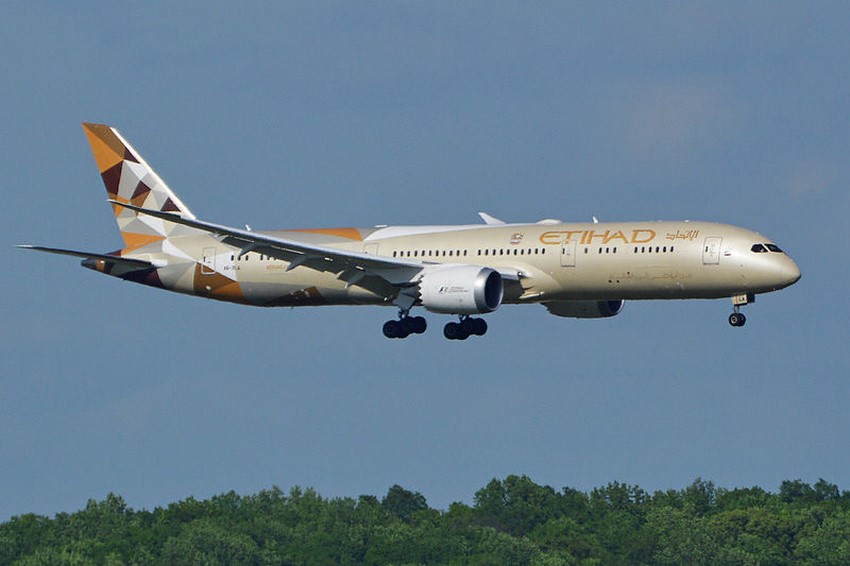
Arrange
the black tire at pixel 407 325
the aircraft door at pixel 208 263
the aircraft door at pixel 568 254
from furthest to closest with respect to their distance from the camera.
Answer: the aircraft door at pixel 208 263 → the black tire at pixel 407 325 → the aircraft door at pixel 568 254

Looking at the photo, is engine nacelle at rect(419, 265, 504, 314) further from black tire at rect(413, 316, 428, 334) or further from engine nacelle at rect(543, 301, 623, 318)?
engine nacelle at rect(543, 301, 623, 318)

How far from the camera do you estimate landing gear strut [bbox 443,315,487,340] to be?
98500 millimetres

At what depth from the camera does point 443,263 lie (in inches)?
3797

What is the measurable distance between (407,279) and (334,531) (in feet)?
346

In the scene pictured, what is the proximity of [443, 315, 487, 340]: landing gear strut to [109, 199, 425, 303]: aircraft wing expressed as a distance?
2.77 meters

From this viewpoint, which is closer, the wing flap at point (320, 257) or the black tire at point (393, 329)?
the wing flap at point (320, 257)

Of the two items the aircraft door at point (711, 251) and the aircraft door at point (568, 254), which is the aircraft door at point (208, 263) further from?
the aircraft door at point (711, 251)

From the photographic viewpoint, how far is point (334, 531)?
199 metres

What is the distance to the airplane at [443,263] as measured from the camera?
299ft

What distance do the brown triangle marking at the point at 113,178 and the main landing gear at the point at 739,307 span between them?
33.0 m

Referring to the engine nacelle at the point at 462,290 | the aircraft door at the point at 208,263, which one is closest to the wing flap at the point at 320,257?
the engine nacelle at the point at 462,290

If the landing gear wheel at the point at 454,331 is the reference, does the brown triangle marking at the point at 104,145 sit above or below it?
above

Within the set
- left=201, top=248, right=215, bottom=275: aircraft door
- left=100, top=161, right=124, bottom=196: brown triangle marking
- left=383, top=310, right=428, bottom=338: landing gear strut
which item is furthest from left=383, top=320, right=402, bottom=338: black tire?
left=100, top=161, right=124, bottom=196: brown triangle marking

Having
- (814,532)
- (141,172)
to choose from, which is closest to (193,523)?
(814,532)
